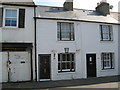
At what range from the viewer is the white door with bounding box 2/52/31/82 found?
1448cm

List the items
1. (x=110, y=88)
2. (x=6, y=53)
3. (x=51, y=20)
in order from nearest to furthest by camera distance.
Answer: (x=110, y=88) < (x=6, y=53) < (x=51, y=20)

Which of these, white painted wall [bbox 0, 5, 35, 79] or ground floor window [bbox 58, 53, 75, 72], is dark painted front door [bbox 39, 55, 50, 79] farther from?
ground floor window [bbox 58, 53, 75, 72]

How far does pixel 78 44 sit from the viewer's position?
1648 centimetres

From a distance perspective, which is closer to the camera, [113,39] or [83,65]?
[83,65]

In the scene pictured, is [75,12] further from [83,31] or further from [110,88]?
[110,88]

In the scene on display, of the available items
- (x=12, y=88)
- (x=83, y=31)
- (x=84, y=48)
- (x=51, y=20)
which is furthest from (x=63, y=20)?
(x=12, y=88)

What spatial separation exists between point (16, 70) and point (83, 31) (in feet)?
23.1

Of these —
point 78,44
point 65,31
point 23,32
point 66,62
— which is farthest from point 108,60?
point 23,32

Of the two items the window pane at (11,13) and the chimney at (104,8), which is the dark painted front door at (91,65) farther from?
the window pane at (11,13)

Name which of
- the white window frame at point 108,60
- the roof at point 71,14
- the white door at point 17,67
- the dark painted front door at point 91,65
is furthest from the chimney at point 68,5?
the white door at point 17,67

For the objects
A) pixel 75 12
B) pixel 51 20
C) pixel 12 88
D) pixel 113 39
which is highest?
pixel 75 12

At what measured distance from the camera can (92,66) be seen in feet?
55.8

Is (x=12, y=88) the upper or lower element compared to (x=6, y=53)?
lower

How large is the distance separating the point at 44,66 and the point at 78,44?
12.4ft
